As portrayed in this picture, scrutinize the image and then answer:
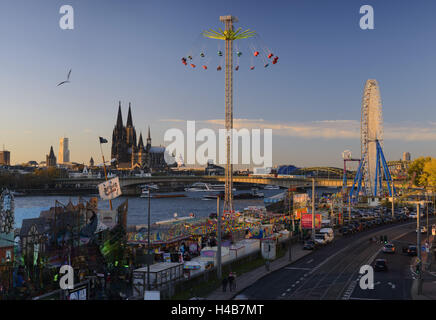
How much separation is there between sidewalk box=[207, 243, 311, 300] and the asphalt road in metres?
0.43

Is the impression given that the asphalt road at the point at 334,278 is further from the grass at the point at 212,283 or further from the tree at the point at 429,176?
the tree at the point at 429,176


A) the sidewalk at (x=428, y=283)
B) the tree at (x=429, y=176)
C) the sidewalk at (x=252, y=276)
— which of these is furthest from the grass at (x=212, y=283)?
the tree at (x=429, y=176)

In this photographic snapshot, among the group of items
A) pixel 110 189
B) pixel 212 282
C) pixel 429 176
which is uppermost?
pixel 110 189

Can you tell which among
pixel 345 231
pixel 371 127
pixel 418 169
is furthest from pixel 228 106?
pixel 418 169

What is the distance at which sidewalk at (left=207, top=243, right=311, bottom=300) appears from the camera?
2318 cm

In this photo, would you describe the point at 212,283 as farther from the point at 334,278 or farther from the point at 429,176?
the point at 429,176

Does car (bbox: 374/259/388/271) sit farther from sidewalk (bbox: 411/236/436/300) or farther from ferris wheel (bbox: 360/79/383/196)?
ferris wheel (bbox: 360/79/383/196)

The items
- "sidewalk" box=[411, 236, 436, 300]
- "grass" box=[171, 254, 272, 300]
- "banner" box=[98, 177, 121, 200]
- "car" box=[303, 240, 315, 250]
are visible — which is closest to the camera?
"grass" box=[171, 254, 272, 300]

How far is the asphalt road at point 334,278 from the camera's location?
23656mm

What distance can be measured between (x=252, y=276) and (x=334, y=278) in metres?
5.22

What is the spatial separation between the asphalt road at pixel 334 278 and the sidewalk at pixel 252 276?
432mm

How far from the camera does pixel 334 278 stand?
27906 mm

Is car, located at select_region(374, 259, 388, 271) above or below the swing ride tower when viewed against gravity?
below

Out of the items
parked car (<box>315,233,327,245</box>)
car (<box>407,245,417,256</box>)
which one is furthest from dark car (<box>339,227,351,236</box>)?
car (<box>407,245,417,256</box>)
